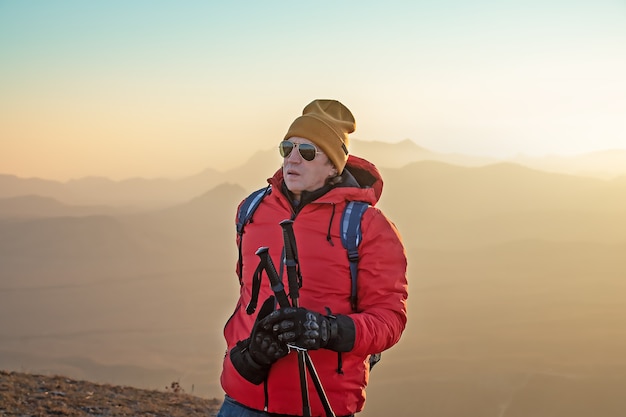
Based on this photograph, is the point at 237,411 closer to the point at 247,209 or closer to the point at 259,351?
the point at 259,351

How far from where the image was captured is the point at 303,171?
12.2 ft

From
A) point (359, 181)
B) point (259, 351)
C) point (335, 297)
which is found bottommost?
point (259, 351)

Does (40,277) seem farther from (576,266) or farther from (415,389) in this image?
(415,389)

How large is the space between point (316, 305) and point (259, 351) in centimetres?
32

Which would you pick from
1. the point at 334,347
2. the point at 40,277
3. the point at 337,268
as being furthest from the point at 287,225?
the point at 40,277

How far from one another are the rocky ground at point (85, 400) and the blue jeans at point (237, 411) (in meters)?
4.70

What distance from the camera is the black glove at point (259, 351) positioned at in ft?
10.8

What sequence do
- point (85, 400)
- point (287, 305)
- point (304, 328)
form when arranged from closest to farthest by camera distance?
point (304, 328) < point (287, 305) < point (85, 400)

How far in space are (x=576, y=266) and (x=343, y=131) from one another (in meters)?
54.4

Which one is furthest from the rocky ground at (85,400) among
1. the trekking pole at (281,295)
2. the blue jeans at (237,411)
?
the trekking pole at (281,295)

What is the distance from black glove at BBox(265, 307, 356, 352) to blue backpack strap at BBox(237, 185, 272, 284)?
684mm

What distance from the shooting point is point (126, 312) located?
4578cm

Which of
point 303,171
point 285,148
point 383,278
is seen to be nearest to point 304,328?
point 383,278

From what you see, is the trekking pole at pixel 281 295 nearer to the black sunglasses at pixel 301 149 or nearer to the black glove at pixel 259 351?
the black glove at pixel 259 351
